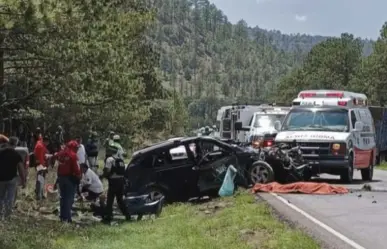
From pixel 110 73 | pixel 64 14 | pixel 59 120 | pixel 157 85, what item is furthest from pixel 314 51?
pixel 64 14

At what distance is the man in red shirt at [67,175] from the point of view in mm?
14211

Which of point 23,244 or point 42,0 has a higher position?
point 42,0

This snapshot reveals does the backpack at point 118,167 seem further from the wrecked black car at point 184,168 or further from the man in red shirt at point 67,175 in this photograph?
the wrecked black car at point 184,168

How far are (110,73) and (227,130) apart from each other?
18294mm

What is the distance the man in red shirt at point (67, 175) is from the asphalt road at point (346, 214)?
4254mm

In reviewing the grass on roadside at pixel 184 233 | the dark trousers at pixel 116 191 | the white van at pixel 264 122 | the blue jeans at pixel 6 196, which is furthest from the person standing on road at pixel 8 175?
the white van at pixel 264 122

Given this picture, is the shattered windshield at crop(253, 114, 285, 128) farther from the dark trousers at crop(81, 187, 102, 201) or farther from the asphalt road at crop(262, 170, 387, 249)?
the dark trousers at crop(81, 187, 102, 201)

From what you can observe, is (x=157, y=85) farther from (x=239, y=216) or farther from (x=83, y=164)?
(x=239, y=216)

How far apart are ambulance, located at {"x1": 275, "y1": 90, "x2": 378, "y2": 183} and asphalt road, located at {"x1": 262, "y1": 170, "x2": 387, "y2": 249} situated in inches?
57.4

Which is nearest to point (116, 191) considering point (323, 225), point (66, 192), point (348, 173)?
point (66, 192)

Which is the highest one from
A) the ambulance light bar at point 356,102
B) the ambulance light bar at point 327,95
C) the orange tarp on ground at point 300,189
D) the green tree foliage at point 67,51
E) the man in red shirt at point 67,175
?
the green tree foliage at point 67,51

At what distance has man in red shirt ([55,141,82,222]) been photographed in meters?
14.2

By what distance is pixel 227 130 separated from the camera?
36406 millimetres

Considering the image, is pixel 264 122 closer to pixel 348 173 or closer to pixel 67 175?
pixel 348 173
